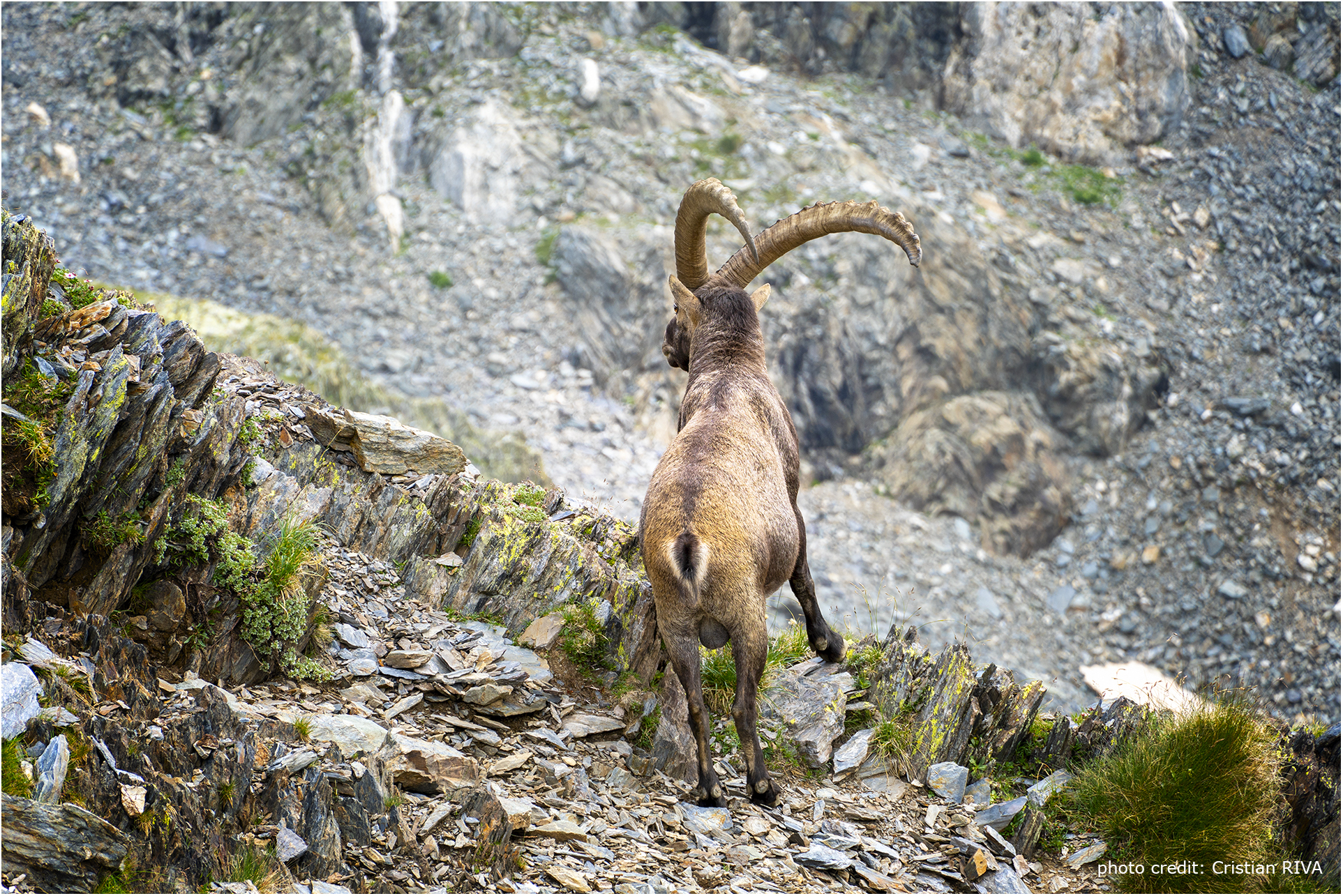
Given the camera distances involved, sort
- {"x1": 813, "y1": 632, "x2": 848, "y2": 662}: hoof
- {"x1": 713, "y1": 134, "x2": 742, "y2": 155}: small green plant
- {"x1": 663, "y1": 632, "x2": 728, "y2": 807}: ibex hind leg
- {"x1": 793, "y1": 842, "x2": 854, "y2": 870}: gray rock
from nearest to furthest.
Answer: {"x1": 793, "y1": 842, "x2": 854, "y2": 870}: gray rock < {"x1": 663, "y1": 632, "x2": 728, "y2": 807}: ibex hind leg < {"x1": 813, "y1": 632, "x2": 848, "y2": 662}: hoof < {"x1": 713, "y1": 134, "x2": 742, "y2": 155}: small green plant

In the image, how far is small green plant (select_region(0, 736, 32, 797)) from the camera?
4168mm

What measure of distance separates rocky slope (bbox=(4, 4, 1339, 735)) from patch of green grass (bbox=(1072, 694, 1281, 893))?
17.4 meters

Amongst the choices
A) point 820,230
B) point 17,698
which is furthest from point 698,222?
point 17,698

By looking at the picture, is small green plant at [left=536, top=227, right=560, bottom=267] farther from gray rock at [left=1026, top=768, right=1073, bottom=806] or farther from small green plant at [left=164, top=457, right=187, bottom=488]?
gray rock at [left=1026, top=768, right=1073, bottom=806]

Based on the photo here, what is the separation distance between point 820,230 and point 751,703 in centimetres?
493

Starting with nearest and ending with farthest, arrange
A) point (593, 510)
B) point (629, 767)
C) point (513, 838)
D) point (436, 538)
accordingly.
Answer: point (513, 838) < point (629, 767) < point (436, 538) < point (593, 510)

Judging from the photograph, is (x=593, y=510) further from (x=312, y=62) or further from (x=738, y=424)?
(x=312, y=62)

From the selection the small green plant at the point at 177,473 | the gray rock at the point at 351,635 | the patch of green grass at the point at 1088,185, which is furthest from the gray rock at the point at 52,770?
the patch of green grass at the point at 1088,185

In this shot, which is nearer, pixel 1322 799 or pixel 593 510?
pixel 1322 799

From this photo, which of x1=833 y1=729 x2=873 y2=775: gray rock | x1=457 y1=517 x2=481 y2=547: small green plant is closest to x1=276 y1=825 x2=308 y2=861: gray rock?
x1=457 y1=517 x2=481 y2=547: small green plant

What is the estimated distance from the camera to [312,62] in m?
34.7

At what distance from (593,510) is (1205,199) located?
110ft

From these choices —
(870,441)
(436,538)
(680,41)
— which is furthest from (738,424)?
(680,41)

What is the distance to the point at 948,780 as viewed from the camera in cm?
852
